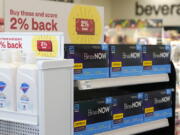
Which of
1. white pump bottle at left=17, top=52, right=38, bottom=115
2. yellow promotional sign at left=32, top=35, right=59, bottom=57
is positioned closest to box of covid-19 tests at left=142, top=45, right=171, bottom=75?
yellow promotional sign at left=32, top=35, right=59, bottom=57

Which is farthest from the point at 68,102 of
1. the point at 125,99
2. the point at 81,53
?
the point at 125,99

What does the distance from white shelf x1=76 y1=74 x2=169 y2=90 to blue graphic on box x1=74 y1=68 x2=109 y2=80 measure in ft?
0.08

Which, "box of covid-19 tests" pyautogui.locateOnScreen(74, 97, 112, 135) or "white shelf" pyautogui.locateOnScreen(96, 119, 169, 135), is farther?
"white shelf" pyautogui.locateOnScreen(96, 119, 169, 135)

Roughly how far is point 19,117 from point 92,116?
59 cm

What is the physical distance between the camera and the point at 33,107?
154 cm

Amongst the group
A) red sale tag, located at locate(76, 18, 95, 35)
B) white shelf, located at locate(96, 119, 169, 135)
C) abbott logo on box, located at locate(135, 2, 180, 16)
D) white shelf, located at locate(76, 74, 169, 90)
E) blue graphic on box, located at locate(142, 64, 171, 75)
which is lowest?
white shelf, located at locate(96, 119, 169, 135)

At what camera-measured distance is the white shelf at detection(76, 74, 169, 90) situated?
1.96 metres

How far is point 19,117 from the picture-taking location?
1.58 metres

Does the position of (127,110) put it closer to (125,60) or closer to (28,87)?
(125,60)

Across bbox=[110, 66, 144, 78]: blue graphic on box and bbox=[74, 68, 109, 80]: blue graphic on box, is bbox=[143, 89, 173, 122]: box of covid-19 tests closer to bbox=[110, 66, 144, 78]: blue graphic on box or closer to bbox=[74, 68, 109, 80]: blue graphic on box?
bbox=[110, 66, 144, 78]: blue graphic on box

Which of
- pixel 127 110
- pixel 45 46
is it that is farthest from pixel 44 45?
Result: pixel 127 110

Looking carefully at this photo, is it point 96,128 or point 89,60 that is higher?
point 89,60

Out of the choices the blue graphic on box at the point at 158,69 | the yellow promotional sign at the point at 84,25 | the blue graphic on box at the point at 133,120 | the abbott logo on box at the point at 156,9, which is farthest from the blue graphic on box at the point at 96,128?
the abbott logo on box at the point at 156,9

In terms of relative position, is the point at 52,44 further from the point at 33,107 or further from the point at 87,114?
the point at 87,114
